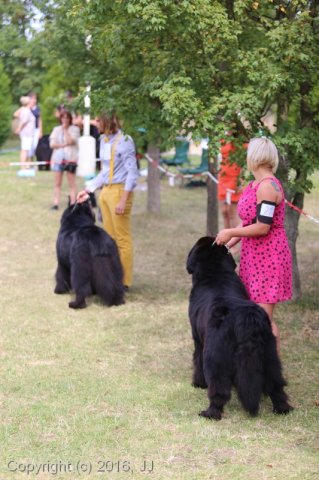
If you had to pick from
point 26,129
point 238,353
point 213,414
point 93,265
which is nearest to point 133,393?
point 213,414

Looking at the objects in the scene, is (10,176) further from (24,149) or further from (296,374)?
(296,374)

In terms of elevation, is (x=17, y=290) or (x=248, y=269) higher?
(x=248, y=269)

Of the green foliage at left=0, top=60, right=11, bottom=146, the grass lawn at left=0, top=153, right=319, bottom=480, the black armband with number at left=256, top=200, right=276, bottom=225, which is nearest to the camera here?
the grass lawn at left=0, top=153, right=319, bottom=480

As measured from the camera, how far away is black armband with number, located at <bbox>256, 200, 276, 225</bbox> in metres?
5.40

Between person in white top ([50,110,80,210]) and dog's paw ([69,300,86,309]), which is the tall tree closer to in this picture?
dog's paw ([69,300,86,309])

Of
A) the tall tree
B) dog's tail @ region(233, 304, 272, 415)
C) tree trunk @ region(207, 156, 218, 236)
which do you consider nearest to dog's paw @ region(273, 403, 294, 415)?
dog's tail @ region(233, 304, 272, 415)

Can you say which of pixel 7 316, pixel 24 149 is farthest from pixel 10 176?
pixel 7 316

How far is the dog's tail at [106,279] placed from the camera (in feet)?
26.9

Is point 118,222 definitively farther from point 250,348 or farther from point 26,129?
point 26,129

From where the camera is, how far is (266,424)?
5.07m

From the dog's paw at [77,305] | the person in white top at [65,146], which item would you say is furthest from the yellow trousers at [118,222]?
the person in white top at [65,146]

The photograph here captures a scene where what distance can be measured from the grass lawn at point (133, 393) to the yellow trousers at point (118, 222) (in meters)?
0.41

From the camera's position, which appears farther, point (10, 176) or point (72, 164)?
point (10, 176)

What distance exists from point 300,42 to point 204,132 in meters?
1.17
